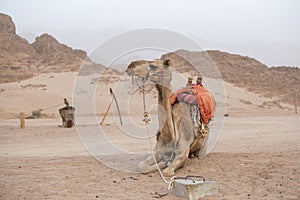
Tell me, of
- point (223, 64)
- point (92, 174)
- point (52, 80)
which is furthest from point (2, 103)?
point (223, 64)

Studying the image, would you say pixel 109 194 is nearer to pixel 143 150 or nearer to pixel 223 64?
pixel 143 150

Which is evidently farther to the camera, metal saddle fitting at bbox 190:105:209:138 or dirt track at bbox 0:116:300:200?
metal saddle fitting at bbox 190:105:209:138

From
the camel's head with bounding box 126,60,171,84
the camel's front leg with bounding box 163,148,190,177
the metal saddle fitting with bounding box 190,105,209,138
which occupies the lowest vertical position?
the camel's front leg with bounding box 163,148,190,177

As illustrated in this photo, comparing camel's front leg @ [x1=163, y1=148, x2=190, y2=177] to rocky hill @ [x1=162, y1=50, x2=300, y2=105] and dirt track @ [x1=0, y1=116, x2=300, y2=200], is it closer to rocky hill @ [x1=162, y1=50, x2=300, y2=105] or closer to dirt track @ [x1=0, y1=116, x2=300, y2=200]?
dirt track @ [x1=0, y1=116, x2=300, y2=200]

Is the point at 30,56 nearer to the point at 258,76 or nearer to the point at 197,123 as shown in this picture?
the point at 258,76

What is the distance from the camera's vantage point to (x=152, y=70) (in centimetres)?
685

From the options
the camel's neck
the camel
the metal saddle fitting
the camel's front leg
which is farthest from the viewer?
the metal saddle fitting

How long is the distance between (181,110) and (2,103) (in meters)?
30.7

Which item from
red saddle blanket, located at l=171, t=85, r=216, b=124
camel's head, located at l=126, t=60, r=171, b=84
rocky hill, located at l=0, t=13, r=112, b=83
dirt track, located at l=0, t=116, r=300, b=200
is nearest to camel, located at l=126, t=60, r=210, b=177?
camel's head, located at l=126, t=60, r=171, b=84

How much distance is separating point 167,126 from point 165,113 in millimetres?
235

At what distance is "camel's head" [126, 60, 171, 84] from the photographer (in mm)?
6719

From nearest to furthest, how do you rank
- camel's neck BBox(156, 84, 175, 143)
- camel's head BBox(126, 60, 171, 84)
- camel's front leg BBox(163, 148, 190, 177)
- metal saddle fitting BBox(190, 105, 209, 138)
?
1. camel's head BBox(126, 60, 171, 84)
2. camel's neck BBox(156, 84, 175, 143)
3. camel's front leg BBox(163, 148, 190, 177)
4. metal saddle fitting BBox(190, 105, 209, 138)

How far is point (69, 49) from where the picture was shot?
7569cm

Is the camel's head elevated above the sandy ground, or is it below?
above
